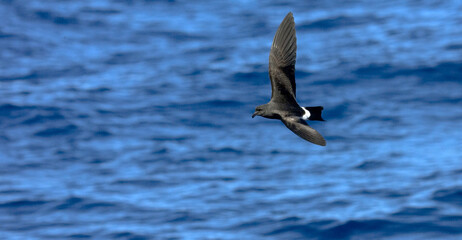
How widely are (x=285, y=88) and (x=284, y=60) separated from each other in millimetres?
390

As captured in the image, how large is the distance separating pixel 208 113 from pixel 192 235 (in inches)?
201

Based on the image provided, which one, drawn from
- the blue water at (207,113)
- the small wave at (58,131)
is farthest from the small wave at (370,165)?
the small wave at (58,131)

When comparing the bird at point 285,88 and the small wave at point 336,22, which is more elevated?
the small wave at point 336,22

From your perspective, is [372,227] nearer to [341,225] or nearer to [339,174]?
[341,225]

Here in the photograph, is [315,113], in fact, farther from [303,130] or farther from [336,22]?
[336,22]

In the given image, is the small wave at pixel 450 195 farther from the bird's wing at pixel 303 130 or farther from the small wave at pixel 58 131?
the small wave at pixel 58 131

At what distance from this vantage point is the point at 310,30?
2097 cm

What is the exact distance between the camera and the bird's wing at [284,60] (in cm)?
707

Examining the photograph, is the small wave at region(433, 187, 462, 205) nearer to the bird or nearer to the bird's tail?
the bird

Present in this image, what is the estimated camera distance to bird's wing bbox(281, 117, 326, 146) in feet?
19.0

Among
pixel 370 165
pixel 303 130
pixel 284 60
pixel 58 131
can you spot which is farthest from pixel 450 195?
pixel 58 131

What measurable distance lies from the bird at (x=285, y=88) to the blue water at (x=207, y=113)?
209 inches

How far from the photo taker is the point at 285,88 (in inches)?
278

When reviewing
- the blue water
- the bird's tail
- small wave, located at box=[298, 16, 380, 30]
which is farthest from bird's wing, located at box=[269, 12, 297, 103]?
small wave, located at box=[298, 16, 380, 30]
